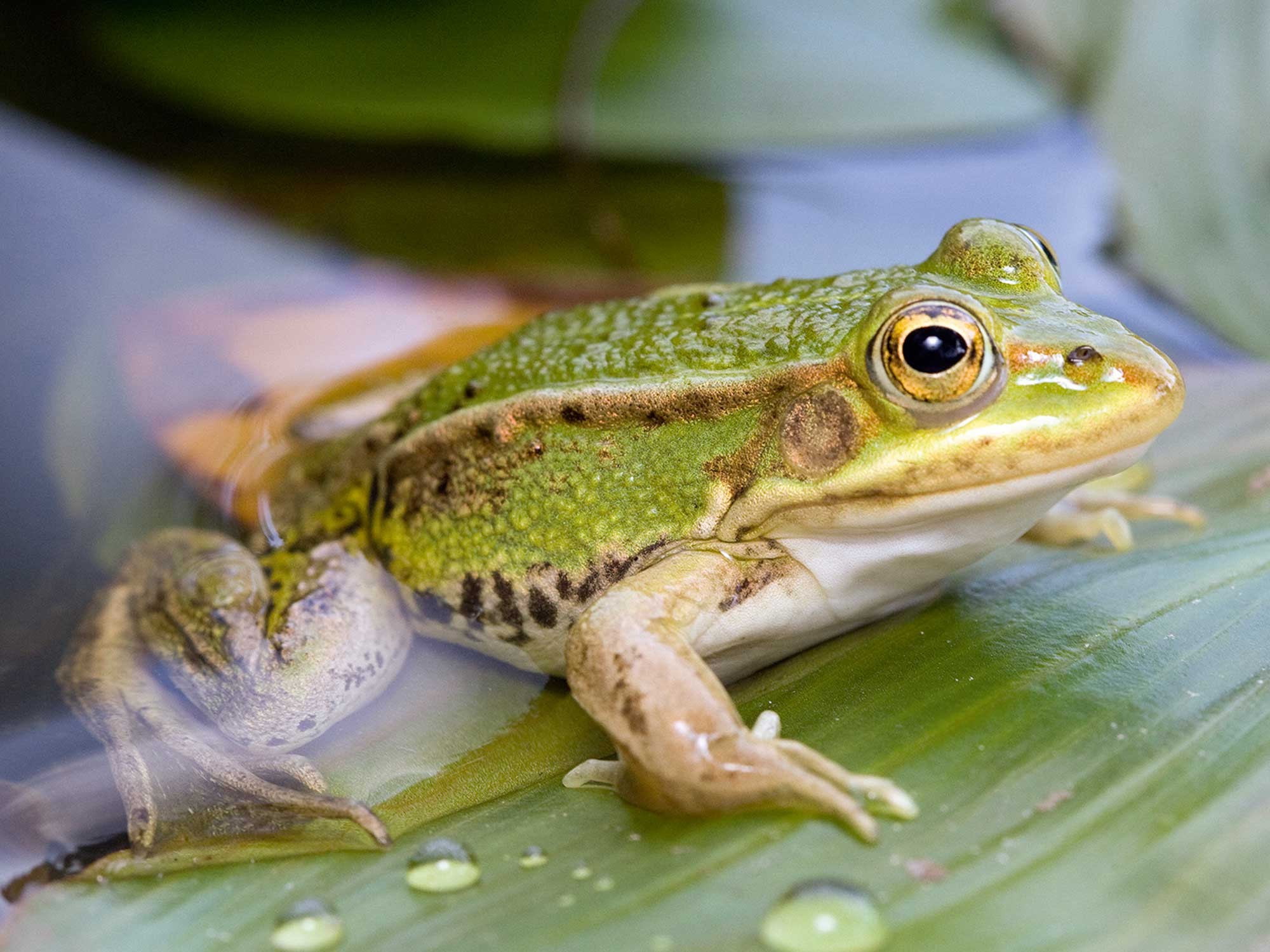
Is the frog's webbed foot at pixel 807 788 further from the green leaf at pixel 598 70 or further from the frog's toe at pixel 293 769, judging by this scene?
the green leaf at pixel 598 70

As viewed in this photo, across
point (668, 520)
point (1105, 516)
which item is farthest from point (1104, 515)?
point (668, 520)

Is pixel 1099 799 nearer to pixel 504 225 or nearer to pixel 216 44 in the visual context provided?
pixel 504 225

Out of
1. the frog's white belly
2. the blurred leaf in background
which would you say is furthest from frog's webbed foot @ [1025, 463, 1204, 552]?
the blurred leaf in background

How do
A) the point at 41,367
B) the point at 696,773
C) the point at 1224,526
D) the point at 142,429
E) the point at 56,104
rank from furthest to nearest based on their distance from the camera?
the point at 56,104 < the point at 41,367 < the point at 142,429 < the point at 1224,526 < the point at 696,773

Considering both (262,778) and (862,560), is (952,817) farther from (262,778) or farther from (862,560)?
(262,778)

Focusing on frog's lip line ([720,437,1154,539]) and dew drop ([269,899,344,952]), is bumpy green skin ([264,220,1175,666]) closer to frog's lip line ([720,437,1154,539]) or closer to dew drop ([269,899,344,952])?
frog's lip line ([720,437,1154,539])

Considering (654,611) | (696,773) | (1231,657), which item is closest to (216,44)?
(654,611)
